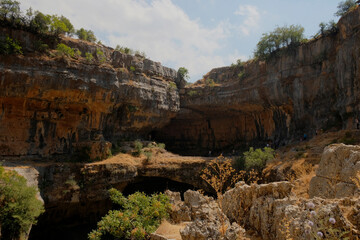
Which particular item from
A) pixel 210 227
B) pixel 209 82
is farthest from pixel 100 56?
pixel 210 227

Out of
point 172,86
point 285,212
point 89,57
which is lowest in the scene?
point 285,212

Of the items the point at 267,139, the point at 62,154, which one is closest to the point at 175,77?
the point at 267,139

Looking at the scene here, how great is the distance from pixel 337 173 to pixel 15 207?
486 inches

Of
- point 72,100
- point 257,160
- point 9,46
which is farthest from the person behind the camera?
point 72,100

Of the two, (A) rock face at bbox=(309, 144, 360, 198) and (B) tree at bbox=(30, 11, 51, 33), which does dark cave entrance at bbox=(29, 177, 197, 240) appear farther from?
(A) rock face at bbox=(309, 144, 360, 198)

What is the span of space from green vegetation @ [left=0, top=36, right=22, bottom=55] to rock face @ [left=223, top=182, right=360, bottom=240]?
1845 cm

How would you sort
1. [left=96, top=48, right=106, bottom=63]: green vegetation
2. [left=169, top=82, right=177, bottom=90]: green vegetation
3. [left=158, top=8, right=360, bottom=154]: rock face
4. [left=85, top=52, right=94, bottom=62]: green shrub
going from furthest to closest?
[left=169, top=82, right=177, bottom=90]: green vegetation
[left=96, top=48, right=106, bottom=63]: green vegetation
[left=85, top=52, right=94, bottom=62]: green shrub
[left=158, top=8, right=360, bottom=154]: rock face

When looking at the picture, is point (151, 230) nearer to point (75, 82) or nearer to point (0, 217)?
point (0, 217)

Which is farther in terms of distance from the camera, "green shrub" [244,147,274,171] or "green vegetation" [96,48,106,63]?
"green vegetation" [96,48,106,63]

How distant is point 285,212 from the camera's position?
467 centimetres

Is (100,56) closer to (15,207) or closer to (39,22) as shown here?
(39,22)

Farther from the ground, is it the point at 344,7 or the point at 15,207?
the point at 344,7

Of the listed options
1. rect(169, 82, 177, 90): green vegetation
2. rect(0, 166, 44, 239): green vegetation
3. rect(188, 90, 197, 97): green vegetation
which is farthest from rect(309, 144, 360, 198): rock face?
rect(169, 82, 177, 90): green vegetation

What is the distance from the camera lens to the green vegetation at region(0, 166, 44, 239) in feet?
34.3
